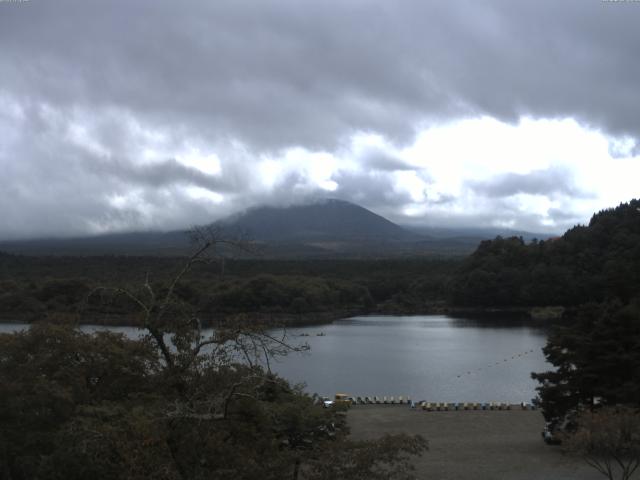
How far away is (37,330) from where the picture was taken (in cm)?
1075

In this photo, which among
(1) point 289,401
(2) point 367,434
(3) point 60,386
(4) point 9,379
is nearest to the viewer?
(3) point 60,386

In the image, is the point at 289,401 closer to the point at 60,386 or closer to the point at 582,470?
the point at 60,386

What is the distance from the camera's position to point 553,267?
2618 inches

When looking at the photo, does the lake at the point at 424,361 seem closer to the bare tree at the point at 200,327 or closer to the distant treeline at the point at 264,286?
the distant treeline at the point at 264,286

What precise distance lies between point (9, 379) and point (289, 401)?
4428mm

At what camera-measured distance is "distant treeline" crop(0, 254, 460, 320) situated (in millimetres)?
54719

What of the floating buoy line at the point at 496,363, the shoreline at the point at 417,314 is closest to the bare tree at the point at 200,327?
the floating buoy line at the point at 496,363

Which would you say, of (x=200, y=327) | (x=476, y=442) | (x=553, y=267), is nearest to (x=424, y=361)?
(x=476, y=442)

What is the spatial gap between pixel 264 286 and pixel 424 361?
29.4 meters

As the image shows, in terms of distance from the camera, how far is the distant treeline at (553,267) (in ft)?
211

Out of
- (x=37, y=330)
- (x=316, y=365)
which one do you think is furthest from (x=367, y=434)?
(x=316, y=365)

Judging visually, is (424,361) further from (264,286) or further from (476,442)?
(264,286)

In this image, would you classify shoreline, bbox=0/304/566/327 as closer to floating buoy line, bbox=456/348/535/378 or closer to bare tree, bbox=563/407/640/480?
floating buoy line, bbox=456/348/535/378

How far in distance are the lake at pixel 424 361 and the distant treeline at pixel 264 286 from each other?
548 cm
